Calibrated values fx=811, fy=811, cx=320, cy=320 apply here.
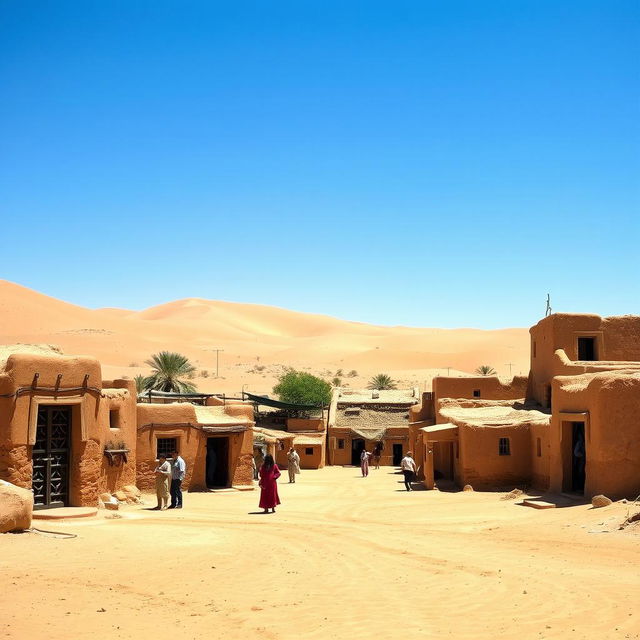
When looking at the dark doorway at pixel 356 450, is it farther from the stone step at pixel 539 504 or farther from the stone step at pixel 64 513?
→ the stone step at pixel 64 513

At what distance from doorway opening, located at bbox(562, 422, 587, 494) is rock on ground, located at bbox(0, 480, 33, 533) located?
13.4 meters

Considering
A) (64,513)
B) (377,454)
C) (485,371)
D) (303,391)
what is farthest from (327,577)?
(485,371)

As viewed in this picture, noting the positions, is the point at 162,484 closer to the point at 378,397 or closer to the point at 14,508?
the point at 14,508

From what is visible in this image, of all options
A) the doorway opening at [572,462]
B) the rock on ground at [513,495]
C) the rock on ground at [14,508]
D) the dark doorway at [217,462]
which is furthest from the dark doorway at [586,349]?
the rock on ground at [14,508]

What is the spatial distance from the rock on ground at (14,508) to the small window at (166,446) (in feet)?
31.0

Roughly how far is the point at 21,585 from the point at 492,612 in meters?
6.05

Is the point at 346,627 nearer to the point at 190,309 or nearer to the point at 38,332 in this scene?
the point at 38,332

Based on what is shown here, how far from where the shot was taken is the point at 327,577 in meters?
11.8

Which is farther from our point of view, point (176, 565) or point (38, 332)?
point (38, 332)

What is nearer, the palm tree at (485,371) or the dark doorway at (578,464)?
the dark doorway at (578,464)

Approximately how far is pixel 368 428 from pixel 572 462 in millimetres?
22784

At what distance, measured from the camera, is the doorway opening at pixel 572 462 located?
69.2 ft

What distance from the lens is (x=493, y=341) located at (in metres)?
122

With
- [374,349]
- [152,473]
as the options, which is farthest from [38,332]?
[152,473]
